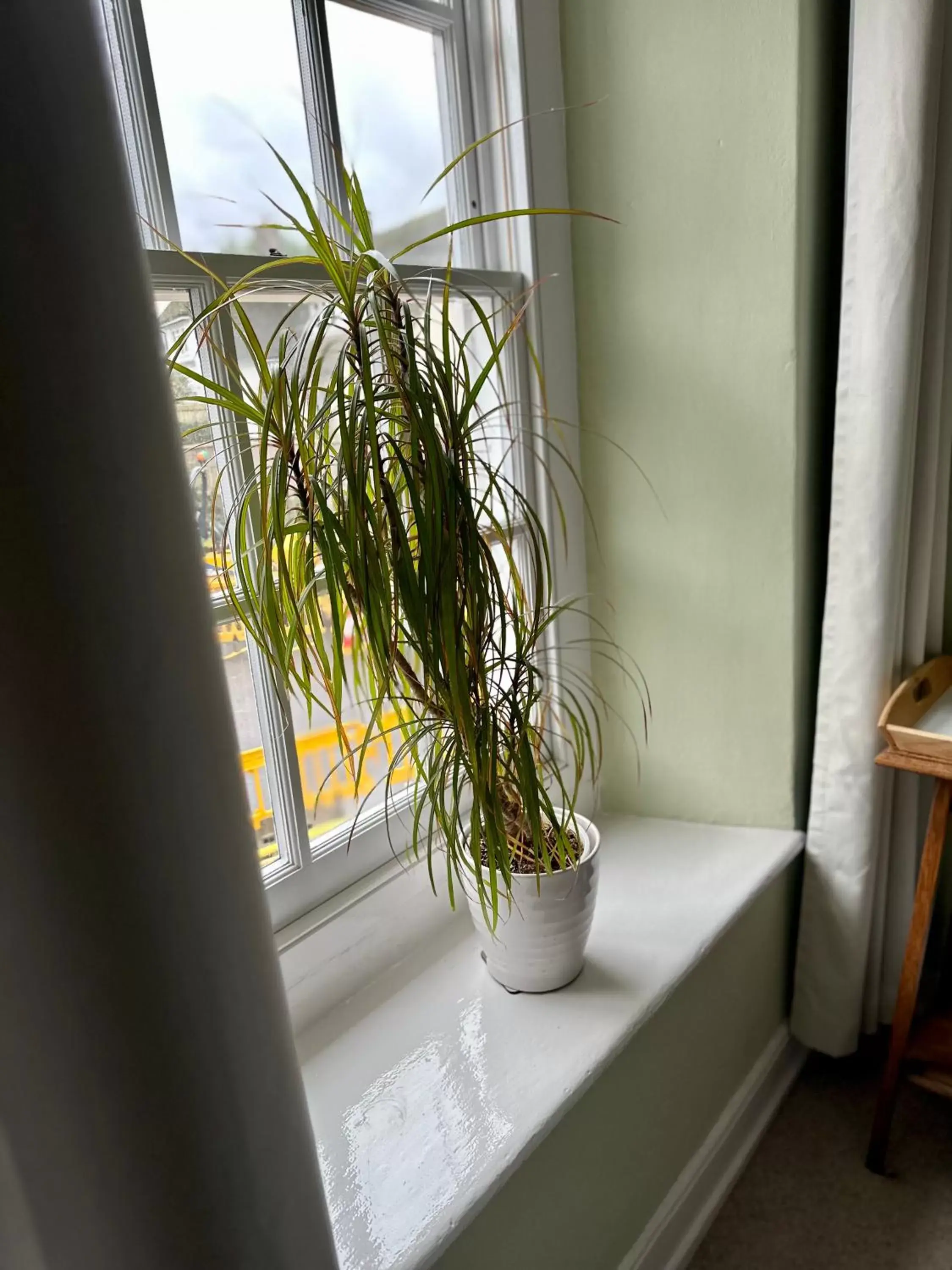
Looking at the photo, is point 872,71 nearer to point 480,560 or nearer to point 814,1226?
point 480,560

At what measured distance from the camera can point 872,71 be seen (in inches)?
47.0

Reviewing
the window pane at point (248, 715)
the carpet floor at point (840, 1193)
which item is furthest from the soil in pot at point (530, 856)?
the carpet floor at point (840, 1193)

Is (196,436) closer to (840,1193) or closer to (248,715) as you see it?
(248,715)

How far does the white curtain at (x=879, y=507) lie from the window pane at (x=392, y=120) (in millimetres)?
586

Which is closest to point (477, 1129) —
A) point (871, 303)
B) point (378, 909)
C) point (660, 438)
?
point (378, 909)

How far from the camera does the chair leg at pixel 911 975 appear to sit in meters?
1.31

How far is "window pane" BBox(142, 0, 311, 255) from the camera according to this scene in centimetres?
96

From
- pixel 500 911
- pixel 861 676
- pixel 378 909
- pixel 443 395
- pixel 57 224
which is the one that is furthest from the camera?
pixel 861 676

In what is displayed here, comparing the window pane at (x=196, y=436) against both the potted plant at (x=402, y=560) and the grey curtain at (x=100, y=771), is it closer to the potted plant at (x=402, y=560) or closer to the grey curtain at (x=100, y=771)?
the potted plant at (x=402, y=560)

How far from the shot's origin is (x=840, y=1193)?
56.2 inches

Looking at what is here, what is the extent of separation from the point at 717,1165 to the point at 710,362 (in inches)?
50.0

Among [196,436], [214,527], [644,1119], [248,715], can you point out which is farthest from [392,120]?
[644,1119]

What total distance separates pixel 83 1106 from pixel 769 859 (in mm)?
1216

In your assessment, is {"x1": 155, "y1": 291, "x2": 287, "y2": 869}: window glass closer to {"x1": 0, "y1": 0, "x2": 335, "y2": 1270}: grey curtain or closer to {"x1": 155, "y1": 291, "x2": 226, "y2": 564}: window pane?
{"x1": 155, "y1": 291, "x2": 226, "y2": 564}: window pane
